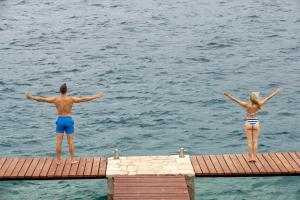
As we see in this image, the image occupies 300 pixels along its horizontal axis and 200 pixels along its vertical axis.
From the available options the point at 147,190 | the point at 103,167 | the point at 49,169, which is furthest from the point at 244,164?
the point at 49,169

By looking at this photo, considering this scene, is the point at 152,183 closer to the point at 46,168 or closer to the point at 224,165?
the point at 224,165

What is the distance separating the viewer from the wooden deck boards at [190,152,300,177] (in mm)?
19712

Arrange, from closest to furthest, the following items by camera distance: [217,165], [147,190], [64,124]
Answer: [147,190], [64,124], [217,165]

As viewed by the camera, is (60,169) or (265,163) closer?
(60,169)

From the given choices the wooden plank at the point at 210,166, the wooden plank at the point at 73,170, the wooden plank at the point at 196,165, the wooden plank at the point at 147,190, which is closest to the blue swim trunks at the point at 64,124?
the wooden plank at the point at 73,170

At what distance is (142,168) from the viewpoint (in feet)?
65.3

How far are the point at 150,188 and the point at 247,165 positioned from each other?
3.63 meters

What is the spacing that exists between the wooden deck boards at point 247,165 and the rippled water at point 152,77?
466cm

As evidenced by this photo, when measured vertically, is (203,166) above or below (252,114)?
below

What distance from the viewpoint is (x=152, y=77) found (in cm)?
4409

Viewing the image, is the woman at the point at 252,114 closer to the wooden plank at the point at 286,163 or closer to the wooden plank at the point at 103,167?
the wooden plank at the point at 286,163

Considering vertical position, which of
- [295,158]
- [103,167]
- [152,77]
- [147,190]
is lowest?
[152,77]

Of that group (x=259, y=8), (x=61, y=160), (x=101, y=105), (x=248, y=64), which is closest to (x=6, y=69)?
(x=101, y=105)

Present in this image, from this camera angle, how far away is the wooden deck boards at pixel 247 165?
19712mm
